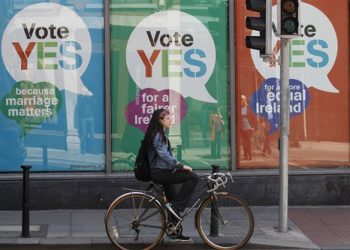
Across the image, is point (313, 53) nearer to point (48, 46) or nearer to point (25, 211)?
point (48, 46)

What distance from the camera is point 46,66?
11.2m

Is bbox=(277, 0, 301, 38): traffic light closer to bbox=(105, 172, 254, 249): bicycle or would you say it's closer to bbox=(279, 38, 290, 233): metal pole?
bbox=(279, 38, 290, 233): metal pole

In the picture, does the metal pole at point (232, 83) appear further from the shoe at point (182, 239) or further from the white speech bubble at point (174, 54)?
the shoe at point (182, 239)

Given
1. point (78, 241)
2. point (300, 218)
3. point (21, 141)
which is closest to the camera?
point (78, 241)

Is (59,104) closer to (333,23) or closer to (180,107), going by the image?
(180,107)

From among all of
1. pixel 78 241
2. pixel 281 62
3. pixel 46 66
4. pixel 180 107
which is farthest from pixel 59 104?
pixel 281 62

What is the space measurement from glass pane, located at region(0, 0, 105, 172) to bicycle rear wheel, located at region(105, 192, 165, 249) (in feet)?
9.33

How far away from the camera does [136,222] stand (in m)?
8.49

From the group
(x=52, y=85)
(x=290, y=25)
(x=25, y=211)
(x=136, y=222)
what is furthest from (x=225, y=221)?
(x=52, y=85)

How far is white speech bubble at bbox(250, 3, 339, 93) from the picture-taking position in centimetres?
1157

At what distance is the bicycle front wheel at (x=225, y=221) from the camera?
841cm

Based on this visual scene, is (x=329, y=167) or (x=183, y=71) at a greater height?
(x=183, y=71)

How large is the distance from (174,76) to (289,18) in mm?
2809

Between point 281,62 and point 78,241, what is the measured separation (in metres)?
3.57
